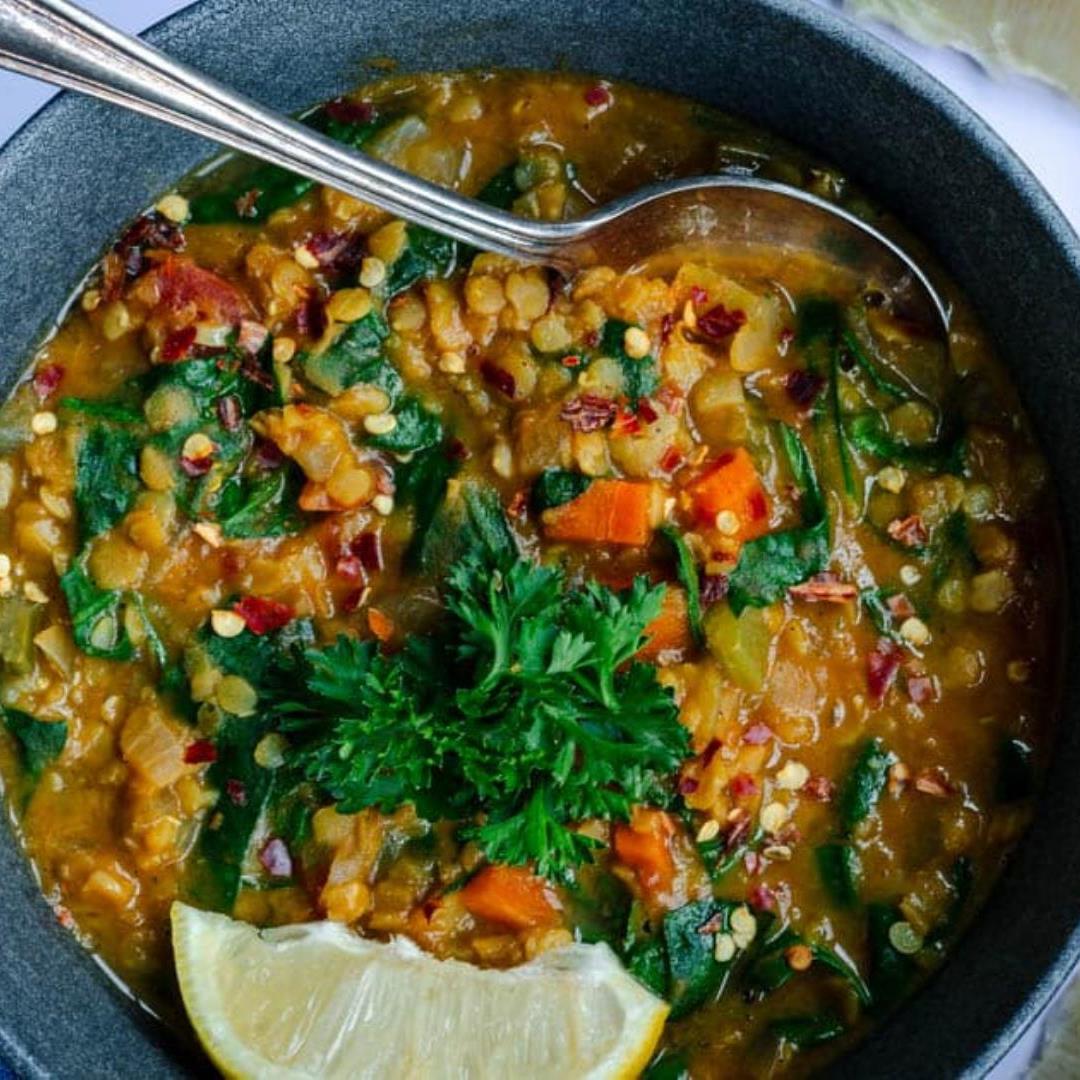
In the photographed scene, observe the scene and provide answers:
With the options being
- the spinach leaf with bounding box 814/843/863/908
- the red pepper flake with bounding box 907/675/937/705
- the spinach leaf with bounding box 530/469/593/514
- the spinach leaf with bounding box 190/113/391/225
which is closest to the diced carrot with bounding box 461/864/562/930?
the spinach leaf with bounding box 814/843/863/908

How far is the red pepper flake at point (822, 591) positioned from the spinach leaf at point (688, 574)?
25 cm

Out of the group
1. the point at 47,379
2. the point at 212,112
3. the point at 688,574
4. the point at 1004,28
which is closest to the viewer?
the point at 212,112

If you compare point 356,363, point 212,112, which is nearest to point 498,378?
point 356,363

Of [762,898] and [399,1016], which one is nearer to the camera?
[399,1016]

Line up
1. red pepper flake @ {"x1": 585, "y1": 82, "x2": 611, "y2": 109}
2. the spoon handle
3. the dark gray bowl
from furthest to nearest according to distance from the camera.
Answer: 1. red pepper flake @ {"x1": 585, "y1": 82, "x2": 611, "y2": 109}
2. the dark gray bowl
3. the spoon handle

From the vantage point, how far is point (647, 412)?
4.24m

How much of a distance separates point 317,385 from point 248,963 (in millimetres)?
1470

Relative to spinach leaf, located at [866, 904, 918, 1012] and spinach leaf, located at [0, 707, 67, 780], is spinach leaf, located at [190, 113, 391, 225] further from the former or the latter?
spinach leaf, located at [866, 904, 918, 1012]

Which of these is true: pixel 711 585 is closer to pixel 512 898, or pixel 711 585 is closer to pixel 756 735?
pixel 756 735

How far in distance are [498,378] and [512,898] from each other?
4.36 feet

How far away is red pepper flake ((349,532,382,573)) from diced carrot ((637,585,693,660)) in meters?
0.72

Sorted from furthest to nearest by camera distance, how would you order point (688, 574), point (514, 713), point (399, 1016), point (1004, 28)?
point (1004, 28) → point (688, 574) → point (399, 1016) → point (514, 713)

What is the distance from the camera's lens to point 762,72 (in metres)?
4.33

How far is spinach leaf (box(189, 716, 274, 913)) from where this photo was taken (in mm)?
4328
